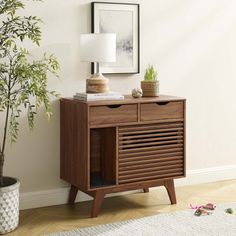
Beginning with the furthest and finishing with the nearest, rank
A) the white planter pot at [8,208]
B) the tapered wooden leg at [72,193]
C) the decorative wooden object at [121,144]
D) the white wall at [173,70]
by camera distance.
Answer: the tapered wooden leg at [72,193] < the white wall at [173,70] < the decorative wooden object at [121,144] < the white planter pot at [8,208]

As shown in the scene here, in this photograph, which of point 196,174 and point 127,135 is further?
point 196,174

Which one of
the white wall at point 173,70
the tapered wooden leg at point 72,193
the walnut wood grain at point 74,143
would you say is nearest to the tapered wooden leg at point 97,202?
the walnut wood grain at point 74,143

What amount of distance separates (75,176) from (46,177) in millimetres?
306

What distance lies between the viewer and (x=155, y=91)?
4.35 m

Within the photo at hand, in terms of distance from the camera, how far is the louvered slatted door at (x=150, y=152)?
13.5 feet

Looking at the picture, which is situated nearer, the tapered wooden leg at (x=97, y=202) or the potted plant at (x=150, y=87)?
the tapered wooden leg at (x=97, y=202)

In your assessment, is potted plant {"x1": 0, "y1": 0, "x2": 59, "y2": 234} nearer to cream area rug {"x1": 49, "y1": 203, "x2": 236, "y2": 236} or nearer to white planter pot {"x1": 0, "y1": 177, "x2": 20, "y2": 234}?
white planter pot {"x1": 0, "y1": 177, "x2": 20, "y2": 234}

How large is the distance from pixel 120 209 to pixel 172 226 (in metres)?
0.55

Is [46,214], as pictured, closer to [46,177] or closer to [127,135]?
[46,177]

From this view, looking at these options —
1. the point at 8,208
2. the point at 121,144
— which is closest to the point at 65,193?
the point at 121,144

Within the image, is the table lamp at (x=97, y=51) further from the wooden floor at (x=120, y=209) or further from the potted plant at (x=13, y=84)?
the wooden floor at (x=120, y=209)

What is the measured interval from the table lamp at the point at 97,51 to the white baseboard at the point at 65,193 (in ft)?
2.86

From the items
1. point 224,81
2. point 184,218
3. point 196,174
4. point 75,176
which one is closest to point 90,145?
point 75,176

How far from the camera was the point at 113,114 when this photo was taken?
4031 mm
